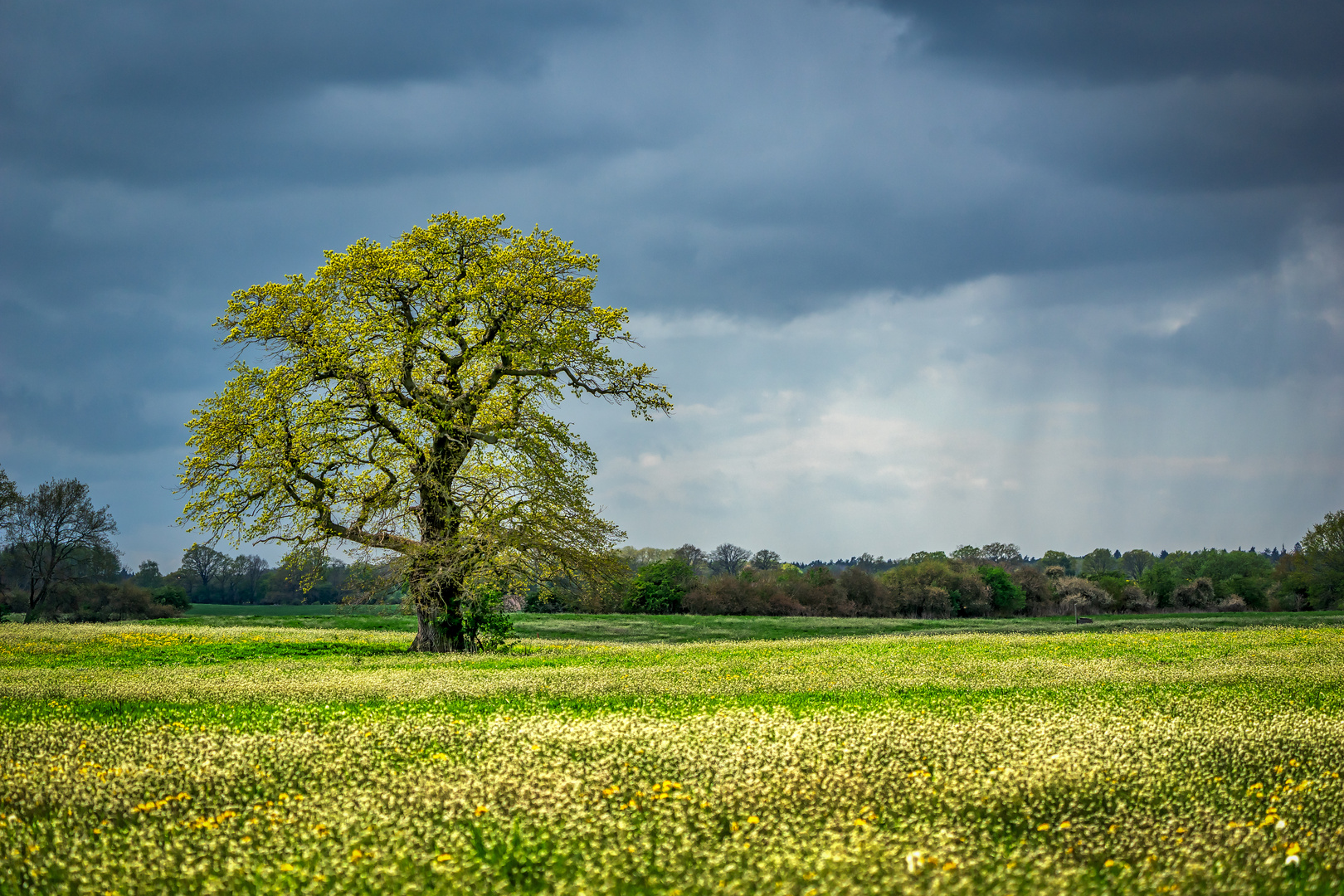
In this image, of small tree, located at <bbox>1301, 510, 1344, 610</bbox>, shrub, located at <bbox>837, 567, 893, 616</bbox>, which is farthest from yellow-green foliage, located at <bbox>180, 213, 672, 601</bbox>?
small tree, located at <bbox>1301, 510, 1344, 610</bbox>

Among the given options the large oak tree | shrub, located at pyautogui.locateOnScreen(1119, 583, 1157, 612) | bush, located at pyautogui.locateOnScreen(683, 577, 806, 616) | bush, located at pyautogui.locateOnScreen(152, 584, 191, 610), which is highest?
the large oak tree

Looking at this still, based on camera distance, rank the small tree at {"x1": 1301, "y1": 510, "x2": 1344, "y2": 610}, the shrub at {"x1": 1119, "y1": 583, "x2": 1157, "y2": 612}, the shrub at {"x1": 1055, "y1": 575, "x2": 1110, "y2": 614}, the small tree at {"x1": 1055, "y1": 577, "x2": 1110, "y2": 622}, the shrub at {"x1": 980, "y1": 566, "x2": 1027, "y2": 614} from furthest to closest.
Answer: the shrub at {"x1": 980, "y1": 566, "x2": 1027, "y2": 614} < the shrub at {"x1": 1119, "y1": 583, "x2": 1157, "y2": 612} < the shrub at {"x1": 1055, "y1": 575, "x2": 1110, "y2": 614} < the small tree at {"x1": 1055, "y1": 577, "x2": 1110, "y2": 622} < the small tree at {"x1": 1301, "y1": 510, "x2": 1344, "y2": 610}

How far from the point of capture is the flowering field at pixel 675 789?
6.56m

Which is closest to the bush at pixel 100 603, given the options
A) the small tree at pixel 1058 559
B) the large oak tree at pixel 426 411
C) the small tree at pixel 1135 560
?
the large oak tree at pixel 426 411

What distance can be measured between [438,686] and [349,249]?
59.1 feet

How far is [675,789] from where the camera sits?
335 inches

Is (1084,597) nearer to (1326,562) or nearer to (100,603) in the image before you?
(1326,562)

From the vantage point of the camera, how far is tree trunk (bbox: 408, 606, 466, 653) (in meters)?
29.4

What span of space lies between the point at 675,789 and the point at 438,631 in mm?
22623

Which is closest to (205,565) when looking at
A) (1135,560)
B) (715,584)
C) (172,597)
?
(172,597)

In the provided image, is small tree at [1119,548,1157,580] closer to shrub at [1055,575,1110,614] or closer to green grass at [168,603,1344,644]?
shrub at [1055,575,1110,614]

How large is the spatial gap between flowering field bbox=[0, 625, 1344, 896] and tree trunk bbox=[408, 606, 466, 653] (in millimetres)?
12724

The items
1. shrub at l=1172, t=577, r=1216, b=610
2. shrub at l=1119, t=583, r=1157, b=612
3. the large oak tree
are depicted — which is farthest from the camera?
shrub at l=1119, t=583, r=1157, b=612

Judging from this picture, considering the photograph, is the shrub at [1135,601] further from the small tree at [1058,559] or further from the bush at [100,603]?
the bush at [100,603]
